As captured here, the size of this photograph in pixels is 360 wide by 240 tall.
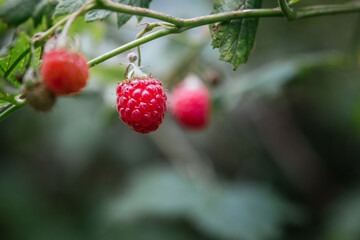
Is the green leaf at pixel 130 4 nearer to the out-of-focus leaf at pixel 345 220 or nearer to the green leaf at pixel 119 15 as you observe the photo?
the green leaf at pixel 119 15

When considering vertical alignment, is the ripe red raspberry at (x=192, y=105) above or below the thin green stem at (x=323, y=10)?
below

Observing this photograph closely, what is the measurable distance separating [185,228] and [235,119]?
4.01 ft

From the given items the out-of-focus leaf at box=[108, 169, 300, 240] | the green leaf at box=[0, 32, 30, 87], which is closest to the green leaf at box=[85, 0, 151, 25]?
the green leaf at box=[0, 32, 30, 87]

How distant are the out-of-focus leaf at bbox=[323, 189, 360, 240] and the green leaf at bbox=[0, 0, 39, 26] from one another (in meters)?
2.69

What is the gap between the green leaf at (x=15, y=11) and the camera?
3.89 ft

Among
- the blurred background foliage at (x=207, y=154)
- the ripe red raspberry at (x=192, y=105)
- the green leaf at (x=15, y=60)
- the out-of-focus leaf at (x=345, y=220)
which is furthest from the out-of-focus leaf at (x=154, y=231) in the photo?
the green leaf at (x=15, y=60)

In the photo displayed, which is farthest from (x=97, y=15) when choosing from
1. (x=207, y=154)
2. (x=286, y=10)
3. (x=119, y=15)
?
(x=207, y=154)

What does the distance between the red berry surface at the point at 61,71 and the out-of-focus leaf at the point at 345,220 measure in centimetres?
256

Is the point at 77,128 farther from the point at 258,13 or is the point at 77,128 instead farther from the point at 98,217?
the point at 258,13

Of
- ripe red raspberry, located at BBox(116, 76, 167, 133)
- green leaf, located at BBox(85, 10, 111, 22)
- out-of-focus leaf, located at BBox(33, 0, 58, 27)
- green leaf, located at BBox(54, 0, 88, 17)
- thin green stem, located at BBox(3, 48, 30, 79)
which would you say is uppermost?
out-of-focus leaf, located at BBox(33, 0, 58, 27)

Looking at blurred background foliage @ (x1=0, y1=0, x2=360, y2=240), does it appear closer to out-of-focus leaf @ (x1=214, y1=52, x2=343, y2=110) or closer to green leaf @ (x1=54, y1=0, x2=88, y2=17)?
out-of-focus leaf @ (x1=214, y1=52, x2=343, y2=110)

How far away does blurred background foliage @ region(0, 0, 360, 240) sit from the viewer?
3203mm

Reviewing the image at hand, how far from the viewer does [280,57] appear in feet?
13.0

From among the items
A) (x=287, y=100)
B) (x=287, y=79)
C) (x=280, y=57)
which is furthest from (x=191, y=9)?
(x=287, y=79)
